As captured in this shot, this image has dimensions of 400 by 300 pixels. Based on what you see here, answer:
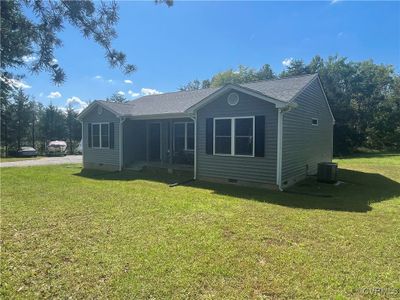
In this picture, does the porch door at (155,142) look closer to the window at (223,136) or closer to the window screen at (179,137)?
the window screen at (179,137)

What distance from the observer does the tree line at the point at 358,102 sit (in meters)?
26.8

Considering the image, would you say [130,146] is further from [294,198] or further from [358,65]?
[358,65]

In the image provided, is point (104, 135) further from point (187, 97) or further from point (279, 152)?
point (279, 152)

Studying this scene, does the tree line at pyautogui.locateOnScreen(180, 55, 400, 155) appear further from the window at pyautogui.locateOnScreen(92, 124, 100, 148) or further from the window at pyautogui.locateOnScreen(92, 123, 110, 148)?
the window at pyautogui.locateOnScreen(92, 124, 100, 148)

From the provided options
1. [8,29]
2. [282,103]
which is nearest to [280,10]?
[282,103]

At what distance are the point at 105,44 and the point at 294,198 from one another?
21.2 feet

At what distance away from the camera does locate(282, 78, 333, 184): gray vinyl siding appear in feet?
30.9

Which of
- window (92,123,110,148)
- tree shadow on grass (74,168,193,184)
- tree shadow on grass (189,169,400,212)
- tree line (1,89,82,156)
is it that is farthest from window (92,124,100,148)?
tree line (1,89,82,156)

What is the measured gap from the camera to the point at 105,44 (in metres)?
3.46

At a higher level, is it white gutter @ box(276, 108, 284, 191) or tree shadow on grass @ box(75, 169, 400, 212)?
white gutter @ box(276, 108, 284, 191)

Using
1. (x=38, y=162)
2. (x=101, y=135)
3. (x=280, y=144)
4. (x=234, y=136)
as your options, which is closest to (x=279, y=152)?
(x=280, y=144)

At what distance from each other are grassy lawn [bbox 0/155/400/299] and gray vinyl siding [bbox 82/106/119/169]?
5.97m

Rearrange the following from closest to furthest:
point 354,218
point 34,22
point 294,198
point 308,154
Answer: point 34,22, point 354,218, point 294,198, point 308,154

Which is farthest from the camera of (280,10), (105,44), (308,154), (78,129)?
(78,129)
